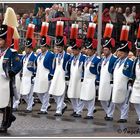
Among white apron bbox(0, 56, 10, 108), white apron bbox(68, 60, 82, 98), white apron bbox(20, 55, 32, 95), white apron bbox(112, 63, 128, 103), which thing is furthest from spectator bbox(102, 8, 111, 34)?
white apron bbox(0, 56, 10, 108)

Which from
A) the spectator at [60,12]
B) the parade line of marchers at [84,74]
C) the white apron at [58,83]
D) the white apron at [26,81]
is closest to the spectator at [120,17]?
the spectator at [60,12]

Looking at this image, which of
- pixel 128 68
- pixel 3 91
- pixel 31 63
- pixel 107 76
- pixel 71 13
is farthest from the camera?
pixel 71 13

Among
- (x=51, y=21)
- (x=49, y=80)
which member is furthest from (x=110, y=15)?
(x=49, y=80)

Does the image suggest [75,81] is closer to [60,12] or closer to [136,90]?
[136,90]

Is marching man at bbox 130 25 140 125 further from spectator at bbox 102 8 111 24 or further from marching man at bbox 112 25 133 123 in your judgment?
spectator at bbox 102 8 111 24

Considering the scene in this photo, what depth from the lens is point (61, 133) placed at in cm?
1234

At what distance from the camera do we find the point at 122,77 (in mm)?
14484

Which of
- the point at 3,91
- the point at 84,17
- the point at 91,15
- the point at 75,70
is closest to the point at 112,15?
the point at 91,15

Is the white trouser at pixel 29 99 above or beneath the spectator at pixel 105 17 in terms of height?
beneath

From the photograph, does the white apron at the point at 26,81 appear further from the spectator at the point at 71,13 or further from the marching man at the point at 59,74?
the spectator at the point at 71,13

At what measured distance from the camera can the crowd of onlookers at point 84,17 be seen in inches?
807

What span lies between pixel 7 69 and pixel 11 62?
0.21m

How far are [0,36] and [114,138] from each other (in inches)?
123

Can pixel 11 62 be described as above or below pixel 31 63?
above
